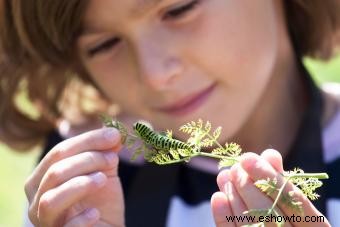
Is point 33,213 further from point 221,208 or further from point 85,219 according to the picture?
point 221,208

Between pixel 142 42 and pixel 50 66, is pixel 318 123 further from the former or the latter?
pixel 50 66

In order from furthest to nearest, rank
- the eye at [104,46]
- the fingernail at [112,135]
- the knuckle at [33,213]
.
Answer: the eye at [104,46] → the knuckle at [33,213] → the fingernail at [112,135]

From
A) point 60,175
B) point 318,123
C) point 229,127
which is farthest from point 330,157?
point 60,175

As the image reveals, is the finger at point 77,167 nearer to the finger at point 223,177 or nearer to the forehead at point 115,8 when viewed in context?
the finger at point 223,177

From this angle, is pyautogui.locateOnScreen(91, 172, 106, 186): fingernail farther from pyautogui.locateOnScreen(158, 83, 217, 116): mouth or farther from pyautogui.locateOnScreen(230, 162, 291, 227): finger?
pyautogui.locateOnScreen(158, 83, 217, 116): mouth

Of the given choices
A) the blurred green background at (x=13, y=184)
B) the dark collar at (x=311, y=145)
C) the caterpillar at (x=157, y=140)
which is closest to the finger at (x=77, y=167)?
the caterpillar at (x=157, y=140)

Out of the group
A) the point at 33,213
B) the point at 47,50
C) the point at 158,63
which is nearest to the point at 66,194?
the point at 33,213

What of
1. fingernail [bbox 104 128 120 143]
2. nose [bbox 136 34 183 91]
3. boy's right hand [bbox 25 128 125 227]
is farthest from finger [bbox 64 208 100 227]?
nose [bbox 136 34 183 91]
